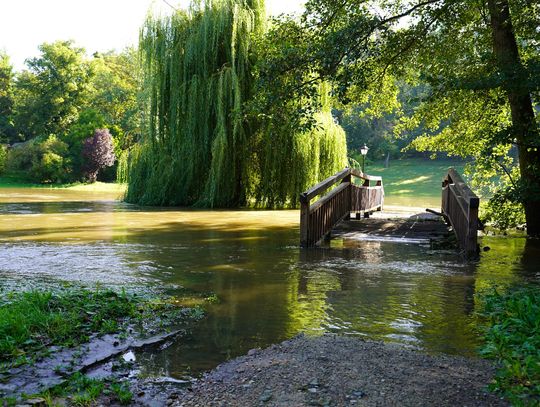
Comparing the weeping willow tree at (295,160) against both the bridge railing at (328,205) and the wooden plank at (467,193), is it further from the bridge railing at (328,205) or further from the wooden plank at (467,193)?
the wooden plank at (467,193)

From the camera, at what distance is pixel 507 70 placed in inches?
383

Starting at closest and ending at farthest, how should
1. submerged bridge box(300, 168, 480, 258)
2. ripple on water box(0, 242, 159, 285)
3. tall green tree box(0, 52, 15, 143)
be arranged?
ripple on water box(0, 242, 159, 285) < submerged bridge box(300, 168, 480, 258) < tall green tree box(0, 52, 15, 143)

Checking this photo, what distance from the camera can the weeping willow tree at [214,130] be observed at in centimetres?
2116

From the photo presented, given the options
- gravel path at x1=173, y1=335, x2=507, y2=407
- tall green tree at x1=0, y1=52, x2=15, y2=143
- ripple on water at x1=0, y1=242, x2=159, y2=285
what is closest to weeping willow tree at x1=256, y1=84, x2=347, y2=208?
ripple on water at x1=0, y1=242, x2=159, y2=285

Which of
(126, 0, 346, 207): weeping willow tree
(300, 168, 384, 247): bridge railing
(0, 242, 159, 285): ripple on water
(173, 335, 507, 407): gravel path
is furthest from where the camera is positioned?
(126, 0, 346, 207): weeping willow tree

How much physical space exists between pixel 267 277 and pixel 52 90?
53318 millimetres

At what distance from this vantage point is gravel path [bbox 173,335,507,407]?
334 centimetres

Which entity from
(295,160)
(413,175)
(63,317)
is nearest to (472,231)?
(63,317)

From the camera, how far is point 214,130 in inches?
838

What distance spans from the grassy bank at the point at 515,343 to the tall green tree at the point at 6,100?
5912cm

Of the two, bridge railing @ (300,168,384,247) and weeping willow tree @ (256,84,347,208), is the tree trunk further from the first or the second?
weeping willow tree @ (256,84,347,208)

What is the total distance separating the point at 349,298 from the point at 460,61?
10263 millimetres

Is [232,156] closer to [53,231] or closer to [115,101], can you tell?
[53,231]

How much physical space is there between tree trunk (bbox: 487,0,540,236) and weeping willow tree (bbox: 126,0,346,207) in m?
9.58
